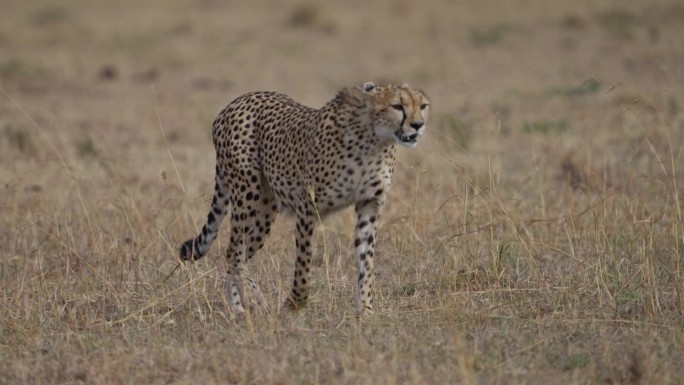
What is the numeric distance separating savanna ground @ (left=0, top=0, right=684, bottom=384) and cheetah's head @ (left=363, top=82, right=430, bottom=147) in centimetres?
55

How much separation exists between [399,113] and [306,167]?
1.78ft

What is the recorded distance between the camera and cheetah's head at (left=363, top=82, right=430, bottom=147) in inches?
186

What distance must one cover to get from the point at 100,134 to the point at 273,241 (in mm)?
4249

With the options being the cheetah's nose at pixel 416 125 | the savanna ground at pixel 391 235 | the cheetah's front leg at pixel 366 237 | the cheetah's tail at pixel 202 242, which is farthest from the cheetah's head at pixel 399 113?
the cheetah's tail at pixel 202 242

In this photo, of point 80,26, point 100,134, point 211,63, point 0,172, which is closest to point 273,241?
point 0,172

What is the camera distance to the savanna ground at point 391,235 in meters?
4.31

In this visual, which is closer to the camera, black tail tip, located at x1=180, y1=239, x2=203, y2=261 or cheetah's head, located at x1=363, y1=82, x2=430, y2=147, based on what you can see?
cheetah's head, located at x1=363, y1=82, x2=430, y2=147

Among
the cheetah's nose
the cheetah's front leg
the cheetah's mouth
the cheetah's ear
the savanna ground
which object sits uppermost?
the cheetah's ear

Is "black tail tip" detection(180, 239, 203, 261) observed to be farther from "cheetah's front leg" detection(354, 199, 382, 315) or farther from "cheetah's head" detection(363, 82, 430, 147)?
"cheetah's head" detection(363, 82, 430, 147)

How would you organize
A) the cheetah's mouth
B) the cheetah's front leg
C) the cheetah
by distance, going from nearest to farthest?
the cheetah's mouth
the cheetah
the cheetah's front leg

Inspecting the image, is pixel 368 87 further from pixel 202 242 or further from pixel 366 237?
pixel 202 242

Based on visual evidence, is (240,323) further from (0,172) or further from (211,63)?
(211,63)

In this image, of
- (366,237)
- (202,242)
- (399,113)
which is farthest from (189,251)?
(399,113)

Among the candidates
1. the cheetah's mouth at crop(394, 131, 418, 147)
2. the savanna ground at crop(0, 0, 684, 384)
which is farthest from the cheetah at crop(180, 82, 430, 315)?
the savanna ground at crop(0, 0, 684, 384)
